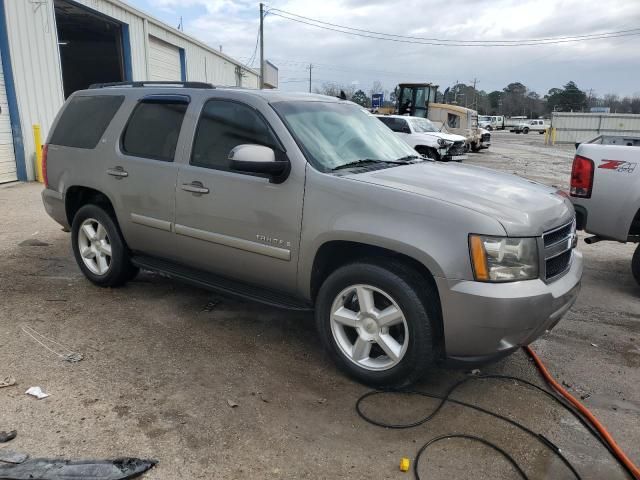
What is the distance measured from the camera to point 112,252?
15.7 ft

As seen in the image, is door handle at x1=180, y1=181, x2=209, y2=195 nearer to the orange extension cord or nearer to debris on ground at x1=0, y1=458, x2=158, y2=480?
debris on ground at x1=0, y1=458, x2=158, y2=480

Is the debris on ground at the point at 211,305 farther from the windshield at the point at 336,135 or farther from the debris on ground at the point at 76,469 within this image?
the debris on ground at the point at 76,469

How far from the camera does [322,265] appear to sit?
3.51 metres

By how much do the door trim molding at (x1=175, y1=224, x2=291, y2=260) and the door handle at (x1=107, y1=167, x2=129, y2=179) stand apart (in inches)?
30.7

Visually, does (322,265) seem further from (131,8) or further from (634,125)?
(634,125)

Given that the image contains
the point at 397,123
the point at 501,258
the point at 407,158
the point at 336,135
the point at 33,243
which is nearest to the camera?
the point at 501,258

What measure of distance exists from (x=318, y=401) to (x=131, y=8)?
16736 millimetres

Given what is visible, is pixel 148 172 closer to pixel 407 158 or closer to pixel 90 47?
pixel 407 158

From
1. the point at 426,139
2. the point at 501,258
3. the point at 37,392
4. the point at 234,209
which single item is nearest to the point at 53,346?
the point at 37,392

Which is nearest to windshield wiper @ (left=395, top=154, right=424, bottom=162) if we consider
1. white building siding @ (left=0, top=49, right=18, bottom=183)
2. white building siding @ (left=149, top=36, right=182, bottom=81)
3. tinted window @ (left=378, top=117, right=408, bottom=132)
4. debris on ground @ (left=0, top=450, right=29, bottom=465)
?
debris on ground @ (left=0, top=450, right=29, bottom=465)

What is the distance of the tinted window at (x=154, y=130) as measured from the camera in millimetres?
4246

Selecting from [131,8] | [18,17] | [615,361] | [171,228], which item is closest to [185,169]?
[171,228]

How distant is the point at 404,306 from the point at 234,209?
1.45 meters

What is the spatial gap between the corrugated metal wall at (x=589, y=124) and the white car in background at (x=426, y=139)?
77.8 feet
